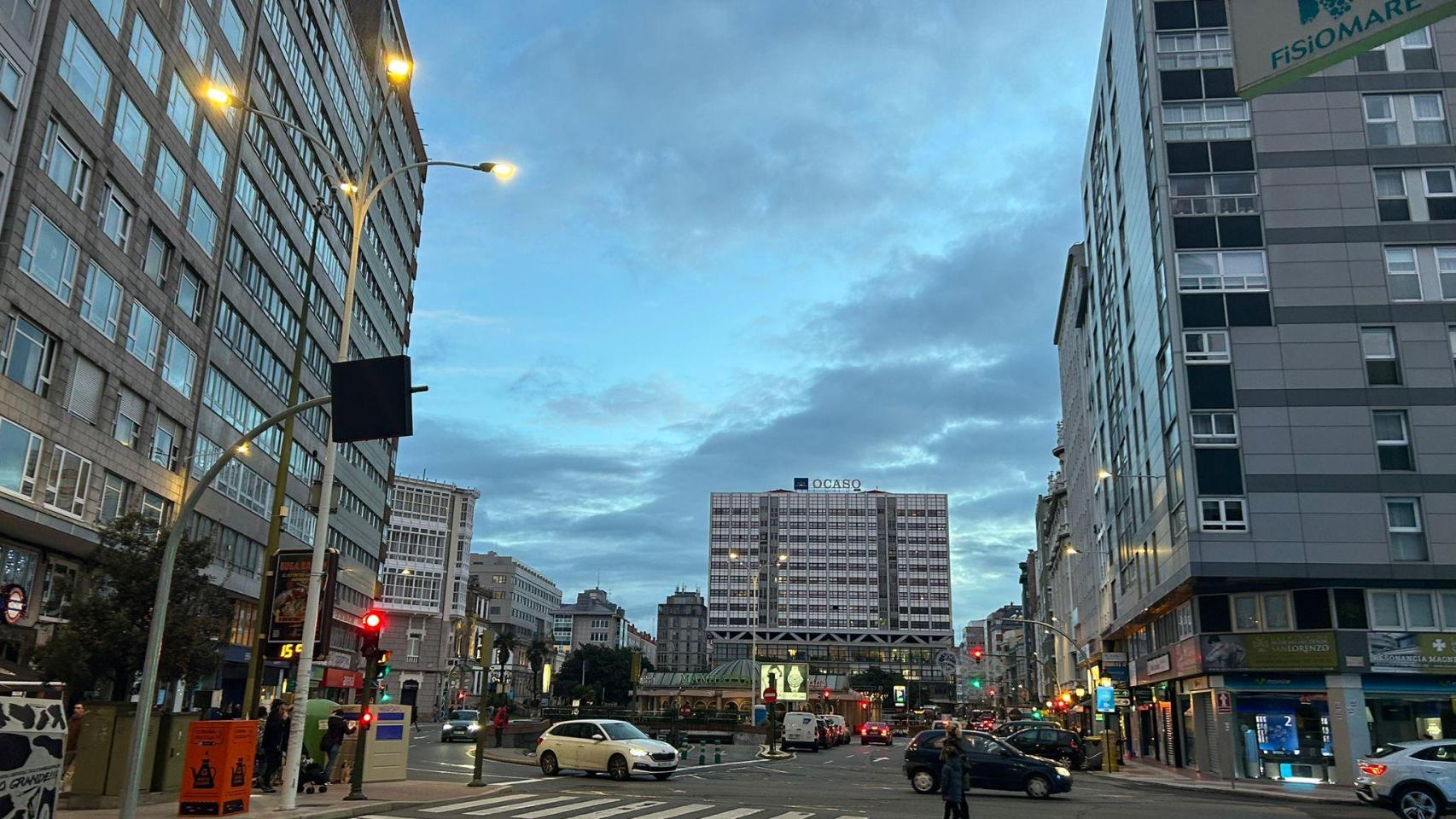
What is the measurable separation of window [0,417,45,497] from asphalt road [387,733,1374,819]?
12.8 metres

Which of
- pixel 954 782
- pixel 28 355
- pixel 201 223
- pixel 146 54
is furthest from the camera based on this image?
pixel 201 223

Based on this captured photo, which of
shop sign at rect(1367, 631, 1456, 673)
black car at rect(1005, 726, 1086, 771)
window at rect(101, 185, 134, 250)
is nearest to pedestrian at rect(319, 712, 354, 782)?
window at rect(101, 185, 134, 250)

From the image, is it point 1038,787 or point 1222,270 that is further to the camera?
point 1222,270

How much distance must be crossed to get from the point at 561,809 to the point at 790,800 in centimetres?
568

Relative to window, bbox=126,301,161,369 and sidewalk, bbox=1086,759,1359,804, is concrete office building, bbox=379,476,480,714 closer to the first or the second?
window, bbox=126,301,161,369

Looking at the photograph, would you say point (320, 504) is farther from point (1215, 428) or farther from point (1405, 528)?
point (1405, 528)

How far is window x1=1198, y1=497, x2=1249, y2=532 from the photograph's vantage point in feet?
119

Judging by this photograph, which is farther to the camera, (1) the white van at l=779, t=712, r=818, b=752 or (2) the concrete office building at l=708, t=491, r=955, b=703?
(2) the concrete office building at l=708, t=491, r=955, b=703

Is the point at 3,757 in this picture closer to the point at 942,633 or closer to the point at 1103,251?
the point at 1103,251

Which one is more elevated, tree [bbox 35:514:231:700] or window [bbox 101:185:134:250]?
window [bbox 101:185:134:250]

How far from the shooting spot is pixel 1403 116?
38656 millimetres

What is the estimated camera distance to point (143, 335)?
33.3 m

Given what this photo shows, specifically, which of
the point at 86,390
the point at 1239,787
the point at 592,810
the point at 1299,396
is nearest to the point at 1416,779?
the point at 1239,787

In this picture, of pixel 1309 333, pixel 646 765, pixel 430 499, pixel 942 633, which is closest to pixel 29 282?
pixel 646 765
